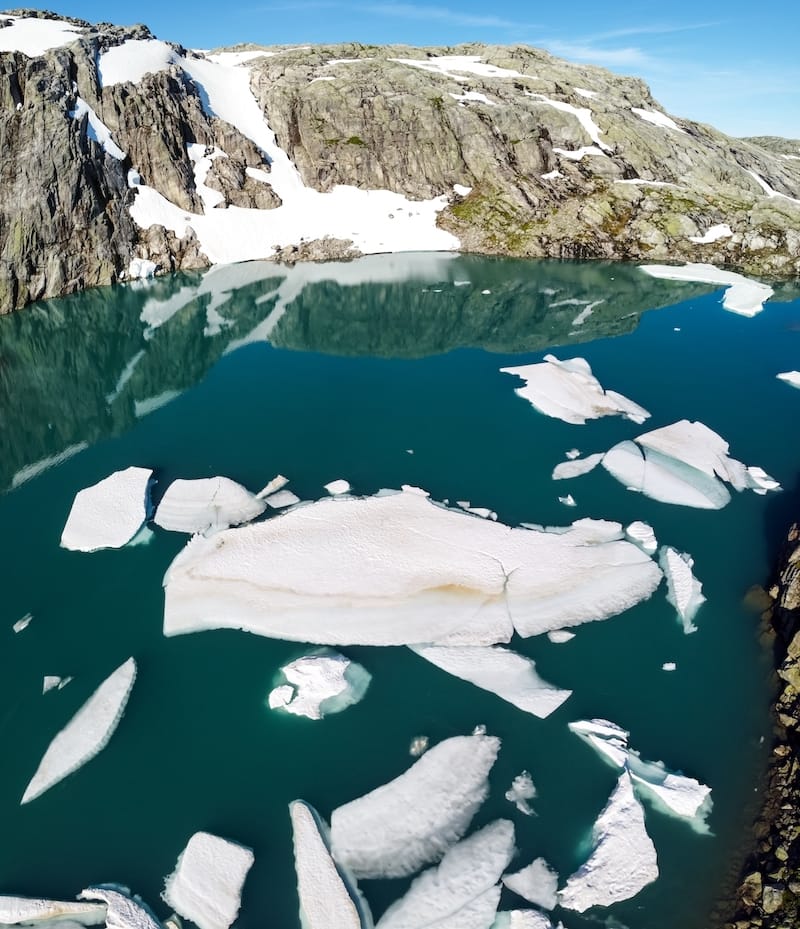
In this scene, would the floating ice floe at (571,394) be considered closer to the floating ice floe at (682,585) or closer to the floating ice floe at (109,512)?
the floating ice floe at (682,585)

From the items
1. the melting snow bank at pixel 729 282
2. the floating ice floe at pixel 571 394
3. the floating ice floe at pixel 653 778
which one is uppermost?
the melting snow bank at pixel 729 282

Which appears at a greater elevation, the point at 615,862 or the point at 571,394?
the point at 571,394

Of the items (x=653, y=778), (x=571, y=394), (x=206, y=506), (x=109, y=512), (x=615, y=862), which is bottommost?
(x=615, y=862)

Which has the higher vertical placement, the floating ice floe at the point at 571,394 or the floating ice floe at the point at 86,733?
the floating ice floe at the point at 571,394

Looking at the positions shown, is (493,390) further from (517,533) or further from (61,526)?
(61,526)

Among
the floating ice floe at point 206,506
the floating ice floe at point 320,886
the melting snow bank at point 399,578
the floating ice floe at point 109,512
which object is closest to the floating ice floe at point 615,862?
the floating ice floe at point 320,886

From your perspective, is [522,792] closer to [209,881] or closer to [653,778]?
[653,778]

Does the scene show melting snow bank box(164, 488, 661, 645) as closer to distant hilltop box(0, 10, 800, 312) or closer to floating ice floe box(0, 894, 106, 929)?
floating ice floe box(0, 894, 106, 929)

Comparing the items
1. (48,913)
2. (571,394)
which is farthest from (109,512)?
(571,394)
